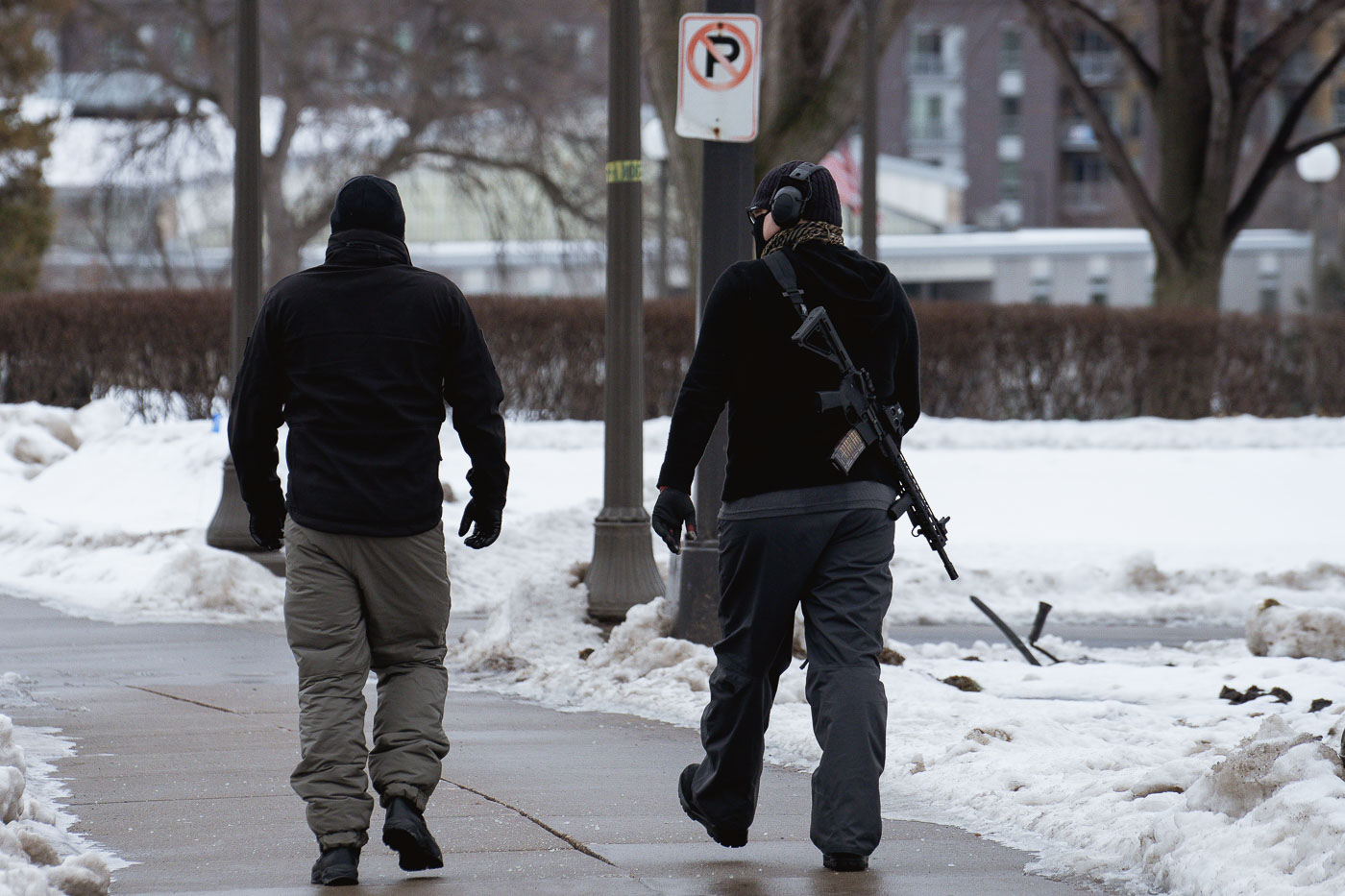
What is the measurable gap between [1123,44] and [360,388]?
67.7 feet

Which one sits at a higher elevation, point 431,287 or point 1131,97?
point 1131,97

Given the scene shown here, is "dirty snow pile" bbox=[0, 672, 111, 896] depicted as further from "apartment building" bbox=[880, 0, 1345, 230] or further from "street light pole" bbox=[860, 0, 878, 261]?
"apartment building" bbox=[880, 0, 1345, 230]

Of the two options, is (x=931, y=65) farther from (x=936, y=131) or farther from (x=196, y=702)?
(x=196, y=702)

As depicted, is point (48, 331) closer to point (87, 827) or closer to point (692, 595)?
point (692, 595)

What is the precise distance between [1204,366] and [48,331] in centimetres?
1244

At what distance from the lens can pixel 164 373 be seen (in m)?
18.0

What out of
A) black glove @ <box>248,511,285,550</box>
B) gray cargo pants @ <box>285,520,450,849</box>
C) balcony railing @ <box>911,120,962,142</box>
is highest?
balcony railing @ <box>911,120,962,142</box>

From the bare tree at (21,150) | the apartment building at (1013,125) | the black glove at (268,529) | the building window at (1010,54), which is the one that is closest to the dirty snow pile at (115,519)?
the black glove at (268,529)

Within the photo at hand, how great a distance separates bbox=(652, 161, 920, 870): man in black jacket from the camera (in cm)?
460

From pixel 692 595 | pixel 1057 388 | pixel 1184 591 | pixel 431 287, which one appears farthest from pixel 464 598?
pixel 1057 388

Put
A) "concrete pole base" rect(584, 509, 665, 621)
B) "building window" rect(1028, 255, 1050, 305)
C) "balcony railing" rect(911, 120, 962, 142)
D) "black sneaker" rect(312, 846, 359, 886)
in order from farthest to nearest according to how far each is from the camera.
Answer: "balcony railing" rect(911, 120, 962, 142) → "building window" rect(1028, 255, 1050, 305) → "concrete pole base" rect(584, 509, 665, 621) → "black sneaker" rect(312, 846, 359, 886)

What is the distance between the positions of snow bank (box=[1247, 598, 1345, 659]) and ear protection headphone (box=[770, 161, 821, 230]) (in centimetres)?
475

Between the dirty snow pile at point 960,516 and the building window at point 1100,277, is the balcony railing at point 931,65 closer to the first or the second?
the building window at point 1100,277

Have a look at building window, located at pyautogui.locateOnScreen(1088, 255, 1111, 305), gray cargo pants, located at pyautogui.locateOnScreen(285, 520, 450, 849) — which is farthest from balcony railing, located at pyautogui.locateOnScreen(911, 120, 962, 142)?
gray cargo pants, located at pyautogui.locateOnScreen(285, 520, 450, 849)
